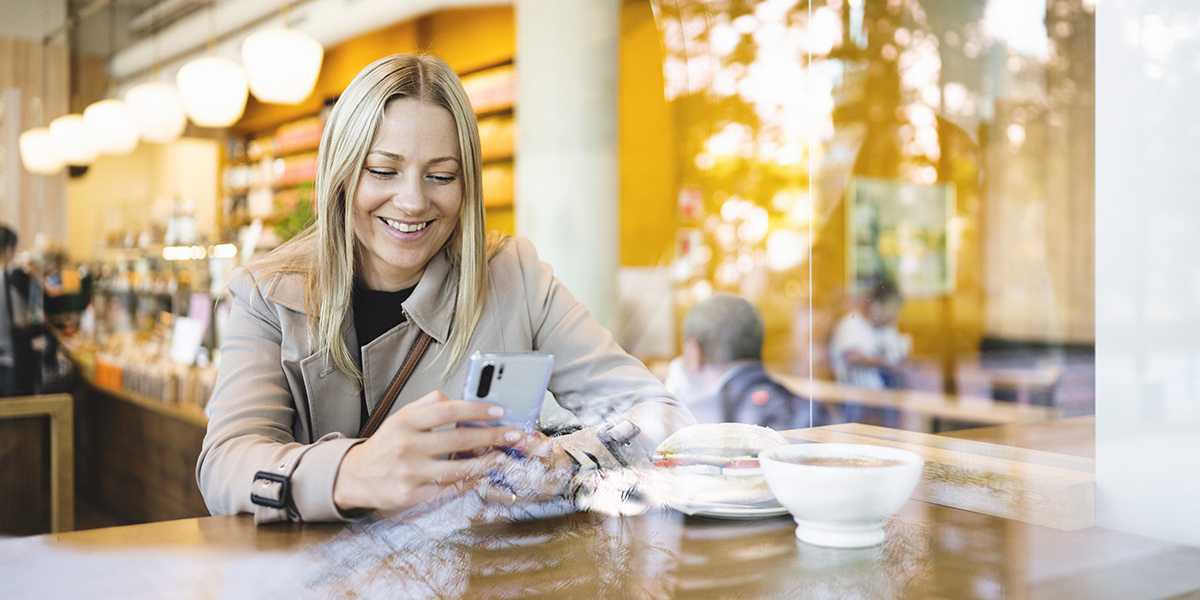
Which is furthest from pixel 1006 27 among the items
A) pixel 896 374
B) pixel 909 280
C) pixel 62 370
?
pixel 62 370

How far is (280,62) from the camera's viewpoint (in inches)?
126

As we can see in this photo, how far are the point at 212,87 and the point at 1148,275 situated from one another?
3495mm

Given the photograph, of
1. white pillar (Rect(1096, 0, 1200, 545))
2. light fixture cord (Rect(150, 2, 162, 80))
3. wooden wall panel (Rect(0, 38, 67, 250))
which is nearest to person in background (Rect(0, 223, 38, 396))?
wooden wall panel (Rect(0, 38, 67, 250))

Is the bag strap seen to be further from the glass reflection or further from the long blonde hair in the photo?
the glass reflection

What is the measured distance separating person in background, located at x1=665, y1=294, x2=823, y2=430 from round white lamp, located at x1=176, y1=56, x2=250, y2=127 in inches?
88.2

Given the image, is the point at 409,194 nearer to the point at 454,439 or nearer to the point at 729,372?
the point at 454,439

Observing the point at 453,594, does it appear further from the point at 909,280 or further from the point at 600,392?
the point at 909,280

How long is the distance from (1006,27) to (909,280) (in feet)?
6.29

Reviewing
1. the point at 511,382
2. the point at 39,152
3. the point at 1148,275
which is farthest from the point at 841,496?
the point at 39,152

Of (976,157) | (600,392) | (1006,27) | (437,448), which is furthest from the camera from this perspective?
(976,157)

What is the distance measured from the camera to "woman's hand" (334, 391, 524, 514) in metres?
0.71

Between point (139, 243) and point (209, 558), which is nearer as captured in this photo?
point (209, 558)

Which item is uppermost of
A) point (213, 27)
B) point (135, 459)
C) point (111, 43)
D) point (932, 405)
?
point (213, 27)

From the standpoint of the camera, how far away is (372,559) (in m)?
0.63
